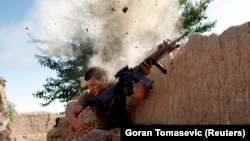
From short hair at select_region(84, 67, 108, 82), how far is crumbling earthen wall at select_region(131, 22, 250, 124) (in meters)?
0.58

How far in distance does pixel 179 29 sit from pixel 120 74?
954 cm

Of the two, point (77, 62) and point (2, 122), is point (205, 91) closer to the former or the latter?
point (2, 122)

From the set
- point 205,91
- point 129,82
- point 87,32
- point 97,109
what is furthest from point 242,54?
point 87,32

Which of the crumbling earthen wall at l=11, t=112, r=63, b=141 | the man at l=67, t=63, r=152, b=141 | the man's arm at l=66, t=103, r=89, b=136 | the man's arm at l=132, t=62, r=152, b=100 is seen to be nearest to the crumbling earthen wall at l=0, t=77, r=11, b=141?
the man's arm at l=66, t=103, r=89, b=136

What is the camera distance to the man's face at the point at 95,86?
5453mm

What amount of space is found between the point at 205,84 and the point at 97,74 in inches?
52.0

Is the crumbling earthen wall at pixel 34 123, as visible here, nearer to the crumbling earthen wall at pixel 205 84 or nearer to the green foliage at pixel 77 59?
the green foliage at pixel 77 59

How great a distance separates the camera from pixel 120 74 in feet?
17.7

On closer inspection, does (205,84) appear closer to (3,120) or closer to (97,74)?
(97,74)

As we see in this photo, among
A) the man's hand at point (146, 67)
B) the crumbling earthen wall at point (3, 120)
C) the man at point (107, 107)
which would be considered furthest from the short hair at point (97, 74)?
the crumbling earthen wall at point (3, 120)

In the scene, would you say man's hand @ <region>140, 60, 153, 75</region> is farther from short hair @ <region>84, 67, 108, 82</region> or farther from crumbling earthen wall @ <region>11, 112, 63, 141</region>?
crumbling earthen wall @ <region>11, 112, 63, 141</region>

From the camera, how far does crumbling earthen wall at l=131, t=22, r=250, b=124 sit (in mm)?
A: 4461

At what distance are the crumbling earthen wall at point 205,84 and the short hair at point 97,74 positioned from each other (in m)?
0.58

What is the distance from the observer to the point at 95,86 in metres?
5.46
